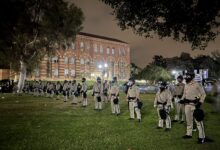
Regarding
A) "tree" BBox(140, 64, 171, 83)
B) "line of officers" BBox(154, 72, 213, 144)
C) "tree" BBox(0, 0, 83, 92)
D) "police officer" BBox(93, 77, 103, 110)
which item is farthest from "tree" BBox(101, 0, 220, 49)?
"tree" BBox(140, 64, 171, 83)

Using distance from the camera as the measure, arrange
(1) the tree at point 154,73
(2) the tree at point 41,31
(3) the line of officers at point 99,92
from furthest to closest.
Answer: (1) the tree at point 154,73
(2) the tree at point 41,31
(3) the line of officers at point 99,92

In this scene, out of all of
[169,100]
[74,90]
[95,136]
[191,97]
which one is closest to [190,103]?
[191,97]

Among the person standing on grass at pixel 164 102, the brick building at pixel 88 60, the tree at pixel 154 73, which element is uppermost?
the brick building at pixel 88 60

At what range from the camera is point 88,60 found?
8669cm

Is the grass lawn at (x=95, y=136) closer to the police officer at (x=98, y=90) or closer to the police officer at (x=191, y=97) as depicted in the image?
the police officer at (x=191, y=97)

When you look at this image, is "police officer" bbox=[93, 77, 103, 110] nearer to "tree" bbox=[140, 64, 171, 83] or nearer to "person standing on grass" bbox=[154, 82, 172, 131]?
"person standing on grass" bbox=[154, 82, 172, 131]

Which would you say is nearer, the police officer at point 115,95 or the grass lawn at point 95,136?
the grass lawn at point 95,136

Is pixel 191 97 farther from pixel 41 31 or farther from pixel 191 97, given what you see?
pixel 41 31

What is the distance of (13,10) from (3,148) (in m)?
11.1

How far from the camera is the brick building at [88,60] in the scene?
2982 inches

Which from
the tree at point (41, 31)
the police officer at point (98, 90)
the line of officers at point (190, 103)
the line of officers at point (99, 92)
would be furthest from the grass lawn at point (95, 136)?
the tree at point (41, 31)

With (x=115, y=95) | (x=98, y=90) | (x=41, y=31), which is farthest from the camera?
(x=41, y=31)

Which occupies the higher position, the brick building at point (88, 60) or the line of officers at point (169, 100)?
the brick building at point (88, 60)

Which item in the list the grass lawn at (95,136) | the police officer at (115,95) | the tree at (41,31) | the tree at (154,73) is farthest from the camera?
the tree at (154,73)
